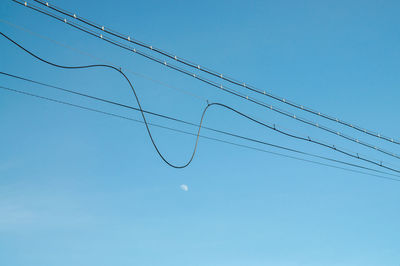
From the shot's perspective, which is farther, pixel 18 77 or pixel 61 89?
pixel 61 89

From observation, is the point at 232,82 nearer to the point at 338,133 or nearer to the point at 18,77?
the point at 338,133

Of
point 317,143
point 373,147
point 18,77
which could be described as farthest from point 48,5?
point 373,147

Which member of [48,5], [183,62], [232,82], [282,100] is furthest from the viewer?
[282,100]

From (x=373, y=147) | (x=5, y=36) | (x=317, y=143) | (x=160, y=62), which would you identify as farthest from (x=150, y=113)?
(x=373, y=147)

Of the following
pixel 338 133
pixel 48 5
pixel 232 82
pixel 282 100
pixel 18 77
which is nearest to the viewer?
pixel 48 5

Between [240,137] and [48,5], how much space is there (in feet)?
28.4

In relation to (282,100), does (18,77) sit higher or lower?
lower

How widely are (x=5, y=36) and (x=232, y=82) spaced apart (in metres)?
7.15

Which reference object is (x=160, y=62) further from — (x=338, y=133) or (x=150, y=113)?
(x=338, y=133)

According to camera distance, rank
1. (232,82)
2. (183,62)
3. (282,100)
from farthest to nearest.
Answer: (282,100), (232,82), (183,62)

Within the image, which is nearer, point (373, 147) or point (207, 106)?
point (207, 106)

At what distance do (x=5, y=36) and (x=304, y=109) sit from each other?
34.2 feet

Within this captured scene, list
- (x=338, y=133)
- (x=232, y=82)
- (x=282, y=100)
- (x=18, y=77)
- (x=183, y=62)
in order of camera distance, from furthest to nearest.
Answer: (x=338, y=133)
(x=282, y=100)
(x=232, y=82)
(x=183, y=62)
(x=18, y=77)

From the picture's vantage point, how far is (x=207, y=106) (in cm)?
1708
